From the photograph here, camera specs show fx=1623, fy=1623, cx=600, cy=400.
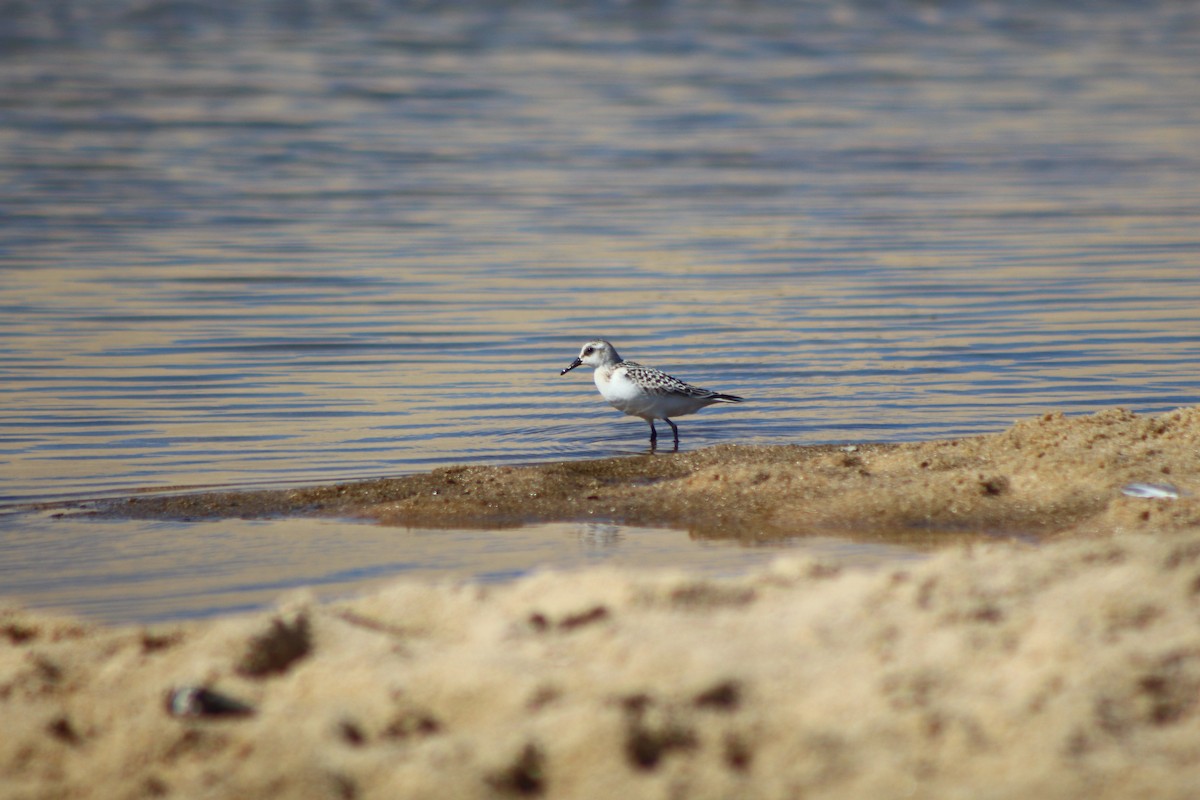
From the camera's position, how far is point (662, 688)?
Result: 12.2 feet

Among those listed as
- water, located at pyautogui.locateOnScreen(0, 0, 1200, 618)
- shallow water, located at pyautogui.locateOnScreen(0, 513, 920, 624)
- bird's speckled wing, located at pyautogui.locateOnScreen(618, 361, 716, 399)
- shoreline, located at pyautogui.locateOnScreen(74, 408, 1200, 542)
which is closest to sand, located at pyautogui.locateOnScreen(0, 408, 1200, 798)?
shallow water, located at pyautogui.locateOnScreen(0, 513, 920, 624)

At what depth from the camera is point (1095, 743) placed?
11.3 ft

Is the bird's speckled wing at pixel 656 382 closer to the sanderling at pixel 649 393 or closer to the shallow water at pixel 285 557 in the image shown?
the sanderling at pixel 649 393

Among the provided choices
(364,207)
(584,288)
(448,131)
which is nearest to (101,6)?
(448,131)

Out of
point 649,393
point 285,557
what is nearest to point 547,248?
point 649,393

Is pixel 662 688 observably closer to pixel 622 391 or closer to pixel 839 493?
pixel 839 493

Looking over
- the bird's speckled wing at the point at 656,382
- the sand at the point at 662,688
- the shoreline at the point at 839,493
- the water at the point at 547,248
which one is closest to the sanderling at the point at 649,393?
the bird's speckled wing at the point at 656,382

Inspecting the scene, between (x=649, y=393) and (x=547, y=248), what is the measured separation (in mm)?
6851

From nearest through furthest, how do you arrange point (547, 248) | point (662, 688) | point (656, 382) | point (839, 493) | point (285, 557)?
point (662, 688), point (285, 557), point (839, 493), point (656, 382), point (547, 248)

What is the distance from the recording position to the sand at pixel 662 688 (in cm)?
345

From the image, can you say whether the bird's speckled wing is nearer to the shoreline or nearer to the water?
the water

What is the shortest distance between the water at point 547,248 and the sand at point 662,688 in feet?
11.0

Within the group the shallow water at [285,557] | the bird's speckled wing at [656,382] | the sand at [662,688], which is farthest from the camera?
the bird's speckled wing at [656,382]

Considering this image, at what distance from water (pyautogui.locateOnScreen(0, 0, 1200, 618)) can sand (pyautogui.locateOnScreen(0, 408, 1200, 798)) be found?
11.0ft
